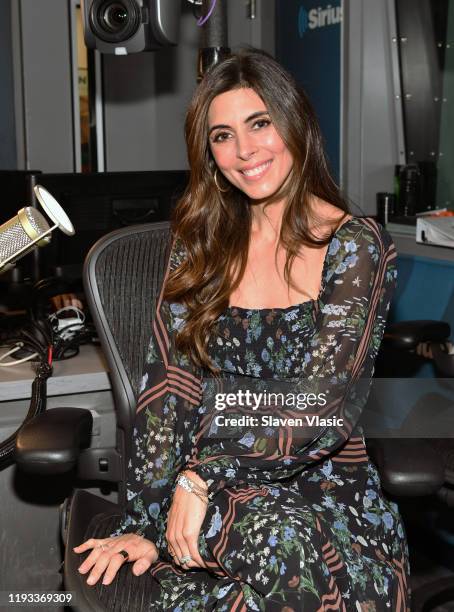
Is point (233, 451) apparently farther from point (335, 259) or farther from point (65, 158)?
point (65, 158)

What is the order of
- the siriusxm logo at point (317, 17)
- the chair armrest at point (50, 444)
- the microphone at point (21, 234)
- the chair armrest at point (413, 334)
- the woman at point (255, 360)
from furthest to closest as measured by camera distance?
1. the siriusxm logo at point (317, 17)
2. the chair armrest at point (413, 334)
3. the chair armrest at point (50, 444)
4. the woman at point (255, 360)
5. the microphone at point (21, 234)

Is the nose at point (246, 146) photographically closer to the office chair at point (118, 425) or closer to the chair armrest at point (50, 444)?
the office chair at point (118, 425)

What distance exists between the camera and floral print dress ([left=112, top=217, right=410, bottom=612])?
125 centimetres

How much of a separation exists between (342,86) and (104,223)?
147cm

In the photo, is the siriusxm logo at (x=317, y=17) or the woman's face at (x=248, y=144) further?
the siriusxm logo at (x=317, y=17)

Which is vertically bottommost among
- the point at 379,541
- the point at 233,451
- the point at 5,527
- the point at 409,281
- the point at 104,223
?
the point at 5,527

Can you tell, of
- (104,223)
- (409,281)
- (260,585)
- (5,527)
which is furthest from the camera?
(409,281)

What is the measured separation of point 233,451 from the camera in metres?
1.50

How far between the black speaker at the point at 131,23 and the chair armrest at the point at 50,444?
136 cm

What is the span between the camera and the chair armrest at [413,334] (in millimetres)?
2191

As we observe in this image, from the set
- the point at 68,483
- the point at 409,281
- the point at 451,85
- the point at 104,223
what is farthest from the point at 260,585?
the point at 451,85

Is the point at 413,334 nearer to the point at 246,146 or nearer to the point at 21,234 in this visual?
the point at 246,146

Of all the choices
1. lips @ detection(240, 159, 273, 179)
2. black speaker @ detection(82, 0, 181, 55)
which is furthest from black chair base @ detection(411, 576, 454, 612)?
black speaker @ detection(82, 0, 181, 55)

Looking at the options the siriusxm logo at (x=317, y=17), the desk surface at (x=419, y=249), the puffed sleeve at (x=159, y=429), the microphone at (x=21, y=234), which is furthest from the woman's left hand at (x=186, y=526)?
the siriusxm logo at (x=317, y=17)
